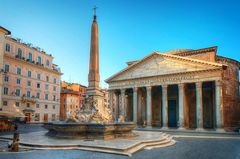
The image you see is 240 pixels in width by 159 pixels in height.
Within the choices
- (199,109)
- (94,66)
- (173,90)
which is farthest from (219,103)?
(94,66)

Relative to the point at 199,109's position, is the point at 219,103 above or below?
above

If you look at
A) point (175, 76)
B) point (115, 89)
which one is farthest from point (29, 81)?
point (175, 76)

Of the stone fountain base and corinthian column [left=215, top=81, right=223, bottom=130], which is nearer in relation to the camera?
the stone fountain base

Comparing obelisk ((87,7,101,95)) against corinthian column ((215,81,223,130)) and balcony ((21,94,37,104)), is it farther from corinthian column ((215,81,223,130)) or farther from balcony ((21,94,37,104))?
balcony ((21,94,37,104))

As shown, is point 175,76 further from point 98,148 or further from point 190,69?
point 98,148

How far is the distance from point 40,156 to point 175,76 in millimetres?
24738

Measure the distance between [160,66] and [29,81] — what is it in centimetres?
2496

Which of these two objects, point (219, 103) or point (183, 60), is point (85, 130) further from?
point (183, 60)

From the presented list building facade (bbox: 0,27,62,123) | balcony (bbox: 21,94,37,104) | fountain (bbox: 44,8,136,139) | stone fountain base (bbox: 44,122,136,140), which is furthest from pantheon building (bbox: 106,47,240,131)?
stone fountain base (bbox: 44,122,136,140)

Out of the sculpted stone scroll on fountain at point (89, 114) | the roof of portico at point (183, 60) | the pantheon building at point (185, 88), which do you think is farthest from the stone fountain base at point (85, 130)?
the roof of portico at point (183, 60)

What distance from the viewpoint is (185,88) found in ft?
105

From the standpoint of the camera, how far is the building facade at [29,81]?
116ft

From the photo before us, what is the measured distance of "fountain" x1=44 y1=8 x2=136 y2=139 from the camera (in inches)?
508

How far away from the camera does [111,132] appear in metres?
13.8
